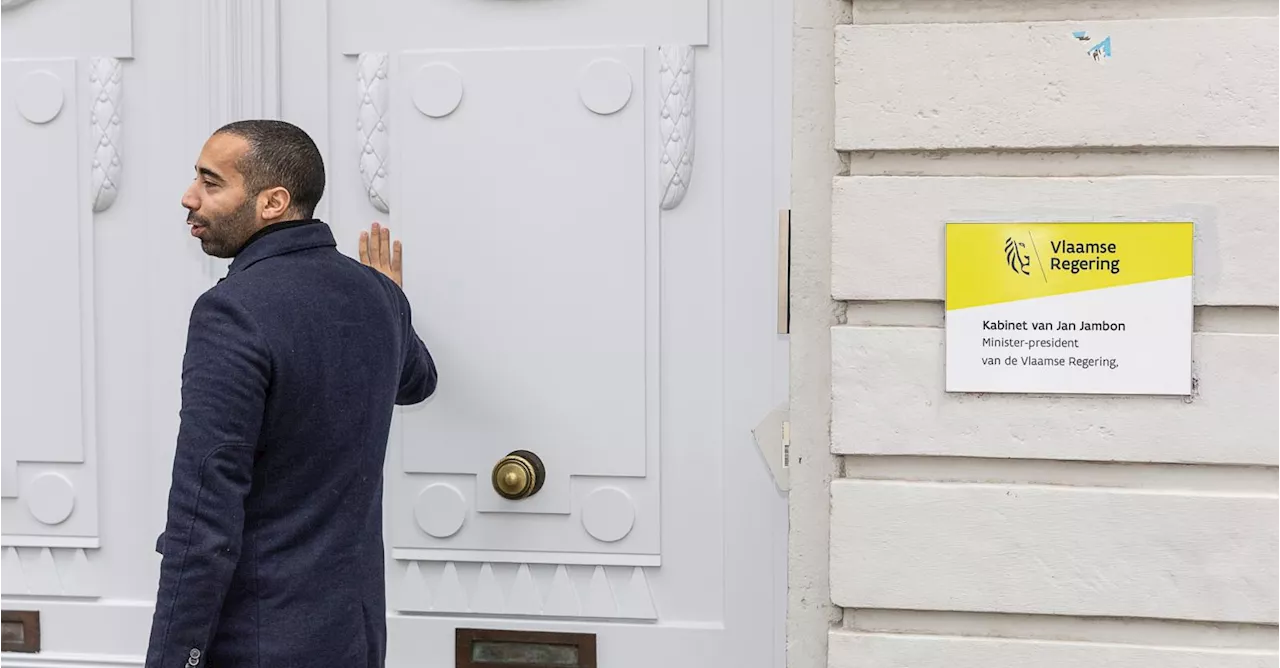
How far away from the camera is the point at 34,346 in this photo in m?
2.88

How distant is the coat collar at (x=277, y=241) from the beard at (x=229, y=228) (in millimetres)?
38

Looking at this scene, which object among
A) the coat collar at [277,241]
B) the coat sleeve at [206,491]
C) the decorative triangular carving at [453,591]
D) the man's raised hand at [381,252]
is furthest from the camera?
the decorative triangular carving at [453,591]

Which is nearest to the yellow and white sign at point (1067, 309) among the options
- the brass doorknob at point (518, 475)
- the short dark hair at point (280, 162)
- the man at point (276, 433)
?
the brass doorknob at point (518, 475)

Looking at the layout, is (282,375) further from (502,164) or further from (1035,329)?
(1035,329)

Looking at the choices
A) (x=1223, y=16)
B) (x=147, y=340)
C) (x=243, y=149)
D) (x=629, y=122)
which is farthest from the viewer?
(x=147, y=340)

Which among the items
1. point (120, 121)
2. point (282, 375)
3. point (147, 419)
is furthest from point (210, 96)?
point (282, 375)

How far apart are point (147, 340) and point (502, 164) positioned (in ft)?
2.66

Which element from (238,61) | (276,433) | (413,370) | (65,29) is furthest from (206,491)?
(65,29)

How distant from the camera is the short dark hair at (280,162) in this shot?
2.40 meters

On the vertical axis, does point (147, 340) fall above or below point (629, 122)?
below

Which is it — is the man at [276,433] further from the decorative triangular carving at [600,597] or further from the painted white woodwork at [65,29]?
the painted white woodwork at [65,29]

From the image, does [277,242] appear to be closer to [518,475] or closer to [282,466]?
[282,466]

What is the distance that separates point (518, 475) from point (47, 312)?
1.03 metres

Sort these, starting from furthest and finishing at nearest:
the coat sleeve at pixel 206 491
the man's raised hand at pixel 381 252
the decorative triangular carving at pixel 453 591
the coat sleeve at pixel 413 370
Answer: the decorative triangular carving at pixel 453 591
the man's raised hand at pixel 381 252
the coat sleeve at pixel 413 370
the coat sleeve at pixel 206 491
